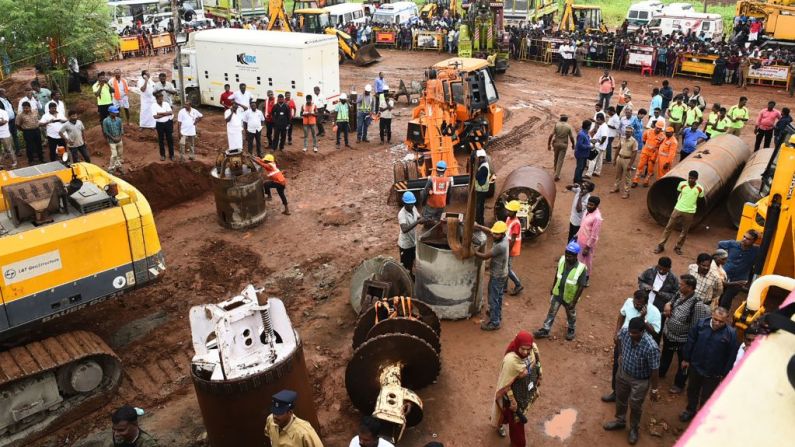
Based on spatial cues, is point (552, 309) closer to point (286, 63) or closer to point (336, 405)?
point (336, 405)

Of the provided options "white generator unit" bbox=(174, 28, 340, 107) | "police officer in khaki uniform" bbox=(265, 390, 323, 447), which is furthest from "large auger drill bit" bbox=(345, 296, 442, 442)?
"white generator unit" bbox=(174, 28, 340, 107)

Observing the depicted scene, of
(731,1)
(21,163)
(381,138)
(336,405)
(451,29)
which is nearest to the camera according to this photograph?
(336,405)

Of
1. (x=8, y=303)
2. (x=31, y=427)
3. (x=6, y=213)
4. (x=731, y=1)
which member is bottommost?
(x=31, y=427)

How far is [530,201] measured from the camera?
39.5 ft

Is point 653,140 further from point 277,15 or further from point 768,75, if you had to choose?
point 277,15

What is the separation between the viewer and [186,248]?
12.3m

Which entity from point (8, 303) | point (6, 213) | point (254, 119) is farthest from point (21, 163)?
point (8, 303)

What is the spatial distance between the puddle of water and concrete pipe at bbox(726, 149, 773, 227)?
663 cm

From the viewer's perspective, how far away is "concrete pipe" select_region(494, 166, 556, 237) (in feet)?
39.2

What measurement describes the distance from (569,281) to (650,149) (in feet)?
23.1

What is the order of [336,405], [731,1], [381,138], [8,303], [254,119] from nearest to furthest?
[8,303] → [336,405] → [254,119] → [381,138] → [731,1]

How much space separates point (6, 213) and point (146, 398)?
3062 mm

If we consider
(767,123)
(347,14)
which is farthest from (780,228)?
(347,14)

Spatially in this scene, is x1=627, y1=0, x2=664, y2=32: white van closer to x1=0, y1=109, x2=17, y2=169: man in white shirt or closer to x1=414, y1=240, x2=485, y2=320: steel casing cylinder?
x1=414, y1=240, x2=485, y2=320: steel casing cylinder
